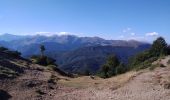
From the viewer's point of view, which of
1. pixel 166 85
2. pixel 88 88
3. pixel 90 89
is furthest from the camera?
pixel 88 88

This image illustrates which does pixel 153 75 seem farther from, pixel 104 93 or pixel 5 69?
pixel 5 69

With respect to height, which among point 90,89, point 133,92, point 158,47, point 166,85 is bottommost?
point 90,89

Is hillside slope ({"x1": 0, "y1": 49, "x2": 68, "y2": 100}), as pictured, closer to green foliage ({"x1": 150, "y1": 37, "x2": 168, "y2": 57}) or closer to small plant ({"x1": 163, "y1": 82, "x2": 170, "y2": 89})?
small plant ({"x1": 163, "y1": 82, "x2": 170, "y2": 89})

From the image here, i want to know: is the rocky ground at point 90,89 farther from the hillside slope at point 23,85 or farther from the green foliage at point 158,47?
the green foliage at point 158,47

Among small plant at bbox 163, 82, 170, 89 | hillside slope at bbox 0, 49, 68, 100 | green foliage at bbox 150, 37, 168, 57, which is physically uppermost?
green foliage at bbox 150, 37, 168, 57

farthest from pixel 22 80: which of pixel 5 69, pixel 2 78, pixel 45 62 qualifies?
pixel 45 62

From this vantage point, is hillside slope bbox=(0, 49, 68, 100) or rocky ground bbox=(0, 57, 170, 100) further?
hillside slope bbox=(0, 49, 68, 100)

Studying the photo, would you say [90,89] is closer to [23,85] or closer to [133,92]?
[133,92]

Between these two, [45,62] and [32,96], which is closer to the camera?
[32,96]

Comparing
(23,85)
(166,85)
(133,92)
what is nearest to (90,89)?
(133,92)

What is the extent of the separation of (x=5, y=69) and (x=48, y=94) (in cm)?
1681

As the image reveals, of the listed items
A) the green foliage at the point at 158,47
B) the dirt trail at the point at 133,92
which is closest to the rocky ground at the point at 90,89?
the dirt trail at the point at 133,92

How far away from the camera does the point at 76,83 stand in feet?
183

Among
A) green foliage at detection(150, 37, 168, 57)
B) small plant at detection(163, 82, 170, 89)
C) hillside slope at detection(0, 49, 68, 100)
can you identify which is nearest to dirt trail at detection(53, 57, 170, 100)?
small plant at detection(163, 82, 170, 89)
